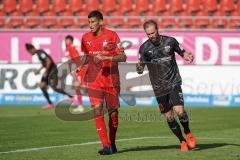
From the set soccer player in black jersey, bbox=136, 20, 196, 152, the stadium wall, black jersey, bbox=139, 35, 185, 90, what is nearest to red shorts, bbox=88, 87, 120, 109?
soccer player in black jersey, bbox=136, 20, 196, 152

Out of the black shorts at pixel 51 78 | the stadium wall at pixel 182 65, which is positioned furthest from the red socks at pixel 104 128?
the black shorts at pixel 51 78

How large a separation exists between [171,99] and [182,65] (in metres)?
14.3

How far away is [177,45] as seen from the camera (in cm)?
1304

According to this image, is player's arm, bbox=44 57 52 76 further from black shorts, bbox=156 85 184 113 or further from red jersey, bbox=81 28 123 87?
black shorts, bbox=156 85 184 113

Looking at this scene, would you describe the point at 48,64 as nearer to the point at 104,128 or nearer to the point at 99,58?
the point at 104,128

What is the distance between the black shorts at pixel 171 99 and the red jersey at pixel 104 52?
873 mm

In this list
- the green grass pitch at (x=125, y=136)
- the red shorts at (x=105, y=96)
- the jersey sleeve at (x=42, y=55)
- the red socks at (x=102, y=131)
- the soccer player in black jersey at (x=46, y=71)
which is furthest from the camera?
the jersey sleeve at (x=42, y=55)

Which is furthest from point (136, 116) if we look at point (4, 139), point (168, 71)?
point (168, 71)

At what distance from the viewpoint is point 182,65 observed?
89.0 ft

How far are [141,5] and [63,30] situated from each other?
4268 millimetres

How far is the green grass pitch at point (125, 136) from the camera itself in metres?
12.5

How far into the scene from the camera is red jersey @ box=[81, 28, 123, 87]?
42.2 ft

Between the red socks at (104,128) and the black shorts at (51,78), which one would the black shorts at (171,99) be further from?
the black shorts at (51,78)

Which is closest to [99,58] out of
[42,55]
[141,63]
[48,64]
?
[141,63]
